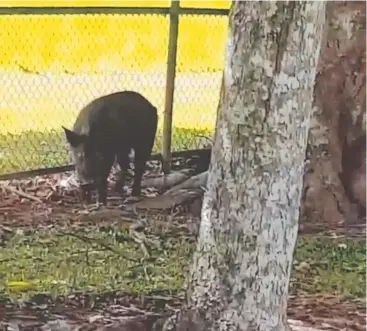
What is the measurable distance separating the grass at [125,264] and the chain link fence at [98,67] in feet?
7.46

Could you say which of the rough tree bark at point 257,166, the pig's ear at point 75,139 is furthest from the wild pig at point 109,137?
the rough tree bark at point 257,166

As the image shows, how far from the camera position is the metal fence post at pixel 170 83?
7.02 m

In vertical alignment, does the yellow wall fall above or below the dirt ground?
above

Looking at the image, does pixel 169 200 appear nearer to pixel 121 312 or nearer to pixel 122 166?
pixel 122 166

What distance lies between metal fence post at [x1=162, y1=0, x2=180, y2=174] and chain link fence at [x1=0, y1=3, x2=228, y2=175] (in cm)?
53

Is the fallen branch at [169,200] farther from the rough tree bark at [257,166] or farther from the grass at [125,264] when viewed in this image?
the rough tree bark at [257,166]

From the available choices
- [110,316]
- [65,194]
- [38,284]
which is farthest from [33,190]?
[110,316]

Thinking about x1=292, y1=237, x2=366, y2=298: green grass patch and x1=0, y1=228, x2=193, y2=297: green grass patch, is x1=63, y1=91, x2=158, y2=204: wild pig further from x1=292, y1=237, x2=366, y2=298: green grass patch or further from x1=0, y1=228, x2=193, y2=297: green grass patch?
x1=292, y1=237, x2=366, y2=298: green grass patch

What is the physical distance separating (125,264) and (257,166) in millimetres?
1941

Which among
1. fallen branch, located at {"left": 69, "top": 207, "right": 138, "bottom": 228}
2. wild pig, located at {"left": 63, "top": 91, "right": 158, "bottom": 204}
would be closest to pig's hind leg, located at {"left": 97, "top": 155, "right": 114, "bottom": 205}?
wild pig, located at {"left": 63, "top": 91, "right": 158, "bottom": 204}

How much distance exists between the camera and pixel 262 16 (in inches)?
135

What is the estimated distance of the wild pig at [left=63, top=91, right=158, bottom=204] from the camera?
685 cm

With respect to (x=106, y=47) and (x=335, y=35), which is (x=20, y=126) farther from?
(x=335, y=35)

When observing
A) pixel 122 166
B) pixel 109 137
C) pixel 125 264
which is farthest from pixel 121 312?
pixel 122 166
